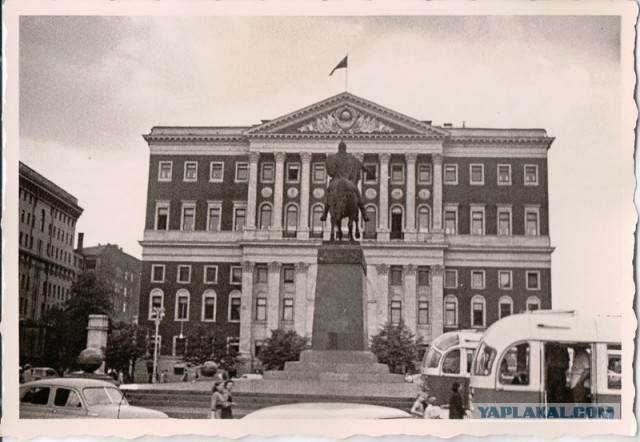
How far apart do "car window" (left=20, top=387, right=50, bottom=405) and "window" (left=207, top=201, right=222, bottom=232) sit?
5.61 metres

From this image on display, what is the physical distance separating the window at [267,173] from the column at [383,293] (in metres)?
2.66

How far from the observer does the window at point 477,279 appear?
49.8 feet

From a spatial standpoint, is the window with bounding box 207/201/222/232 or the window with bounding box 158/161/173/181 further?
the window with bounding box 207/201/222/232

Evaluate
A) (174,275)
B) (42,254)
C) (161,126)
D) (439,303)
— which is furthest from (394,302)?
(42,254)

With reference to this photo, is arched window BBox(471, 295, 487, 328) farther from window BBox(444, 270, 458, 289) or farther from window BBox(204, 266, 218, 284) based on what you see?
window BBox(204, 266, 218, 284)

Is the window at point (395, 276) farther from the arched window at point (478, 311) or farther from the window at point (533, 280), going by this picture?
the window at point (533, 280)

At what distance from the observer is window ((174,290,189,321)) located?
15.4 meters

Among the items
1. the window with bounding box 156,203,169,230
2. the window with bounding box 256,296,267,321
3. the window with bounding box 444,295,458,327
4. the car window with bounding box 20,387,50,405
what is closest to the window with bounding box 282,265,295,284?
the window with bounding box 256,296,267,321

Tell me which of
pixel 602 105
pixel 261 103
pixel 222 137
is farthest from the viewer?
pixel 222 137

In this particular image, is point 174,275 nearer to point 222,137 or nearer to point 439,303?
point 222,137

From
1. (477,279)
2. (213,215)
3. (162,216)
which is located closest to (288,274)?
(213,215)

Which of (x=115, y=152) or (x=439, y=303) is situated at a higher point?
(x=115, y=152)

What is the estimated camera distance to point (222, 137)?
14.7 meters

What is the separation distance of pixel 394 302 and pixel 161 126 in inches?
205
